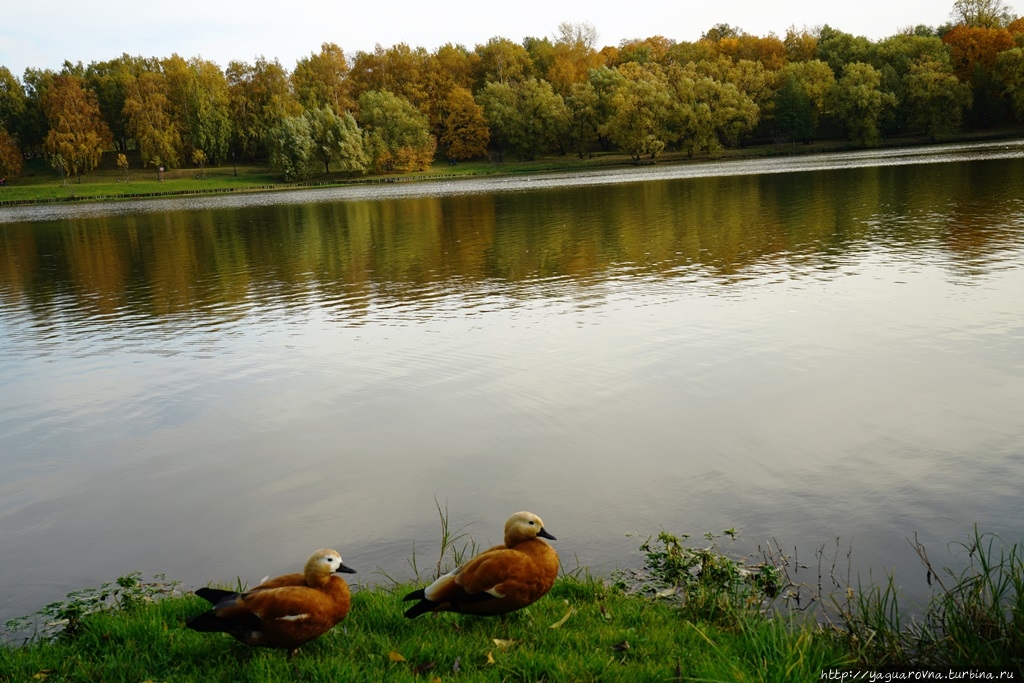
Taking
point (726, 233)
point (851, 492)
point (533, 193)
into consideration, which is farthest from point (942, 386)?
point (533, 193)

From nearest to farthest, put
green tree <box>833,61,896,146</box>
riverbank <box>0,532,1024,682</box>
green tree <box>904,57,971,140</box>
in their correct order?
riverbank <box>0,532,1024,682</box>, green tree <box>904,57,971,140</box>, green tree <box>833,61,896,146</box>

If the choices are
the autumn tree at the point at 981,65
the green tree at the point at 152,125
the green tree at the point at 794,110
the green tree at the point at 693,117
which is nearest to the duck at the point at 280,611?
the green tree at the point at 693,117

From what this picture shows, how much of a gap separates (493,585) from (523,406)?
666cm

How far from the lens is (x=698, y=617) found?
20.6ft

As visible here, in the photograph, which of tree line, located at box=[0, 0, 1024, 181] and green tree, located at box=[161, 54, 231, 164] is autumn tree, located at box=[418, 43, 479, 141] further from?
green tree, located at box=[161, 54, 231, 164]

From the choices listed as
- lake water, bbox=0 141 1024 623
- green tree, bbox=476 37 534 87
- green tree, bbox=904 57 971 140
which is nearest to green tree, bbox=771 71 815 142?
green tree, bbox=904 57 971 140

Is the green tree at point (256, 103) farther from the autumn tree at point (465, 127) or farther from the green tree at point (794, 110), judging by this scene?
the green tree at point (794, 110)

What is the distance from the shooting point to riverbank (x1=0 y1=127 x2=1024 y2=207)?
100562 millimetres

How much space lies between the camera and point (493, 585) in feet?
18.9

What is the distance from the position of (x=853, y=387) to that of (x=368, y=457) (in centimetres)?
710

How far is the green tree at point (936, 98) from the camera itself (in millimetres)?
93062

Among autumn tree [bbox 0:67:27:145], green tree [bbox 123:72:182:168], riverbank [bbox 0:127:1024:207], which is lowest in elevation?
riverbank [bbox 0:127:1024:207]

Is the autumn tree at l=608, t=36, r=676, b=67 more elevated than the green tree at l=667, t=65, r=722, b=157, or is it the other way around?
the autumn tree at l=608, t=36, r=676, b=67

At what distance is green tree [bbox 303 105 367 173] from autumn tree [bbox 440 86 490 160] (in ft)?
53.5
